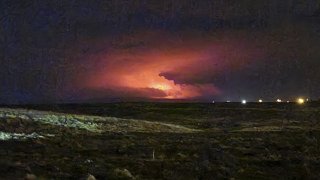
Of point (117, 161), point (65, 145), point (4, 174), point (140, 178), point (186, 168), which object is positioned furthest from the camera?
point (65, 145)

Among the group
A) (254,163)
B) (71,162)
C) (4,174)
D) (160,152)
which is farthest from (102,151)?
(4,174)

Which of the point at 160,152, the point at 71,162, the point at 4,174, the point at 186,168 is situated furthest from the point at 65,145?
the point at 4,174

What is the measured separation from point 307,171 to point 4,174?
13275mm

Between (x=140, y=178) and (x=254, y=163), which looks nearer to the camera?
(x=140, y=178)

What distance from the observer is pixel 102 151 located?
3052 centimetres

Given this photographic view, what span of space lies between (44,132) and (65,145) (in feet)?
35.0

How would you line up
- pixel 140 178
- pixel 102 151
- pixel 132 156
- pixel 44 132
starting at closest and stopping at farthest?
1. pixel 140 178
2. pixel 132 156
3. pixel 102 151
4. pixel 44 132

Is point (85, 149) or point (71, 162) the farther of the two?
point (85, 149)

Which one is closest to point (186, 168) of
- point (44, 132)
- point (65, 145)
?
point (65, 145)

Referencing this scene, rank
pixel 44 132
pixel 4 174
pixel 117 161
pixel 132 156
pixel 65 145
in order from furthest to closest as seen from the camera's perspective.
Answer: pixel 44 132 → pixel 65 145 → pixel 132 156 → pixel 117 161 → pixel 4 174

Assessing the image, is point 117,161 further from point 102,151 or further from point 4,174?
point 4,174

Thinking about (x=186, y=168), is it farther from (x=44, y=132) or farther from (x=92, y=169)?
(x=44, y=132)

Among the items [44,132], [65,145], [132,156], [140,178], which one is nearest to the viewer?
[140,178]

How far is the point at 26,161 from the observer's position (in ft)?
77.7
